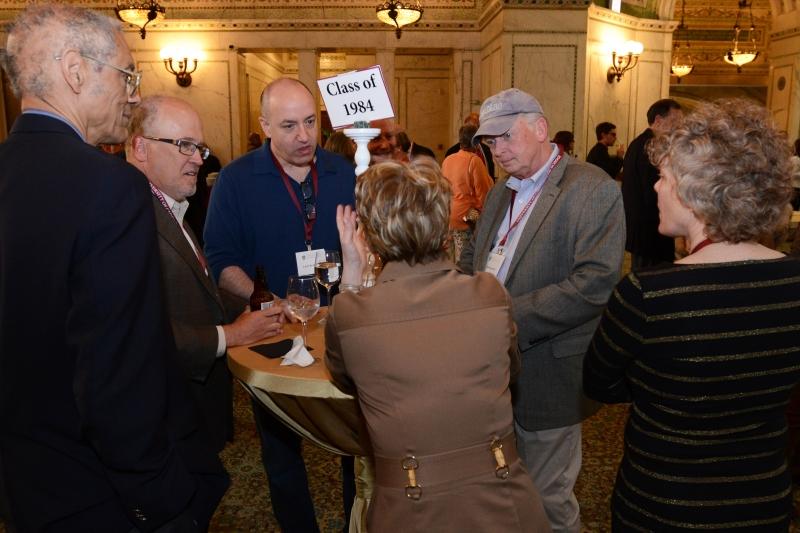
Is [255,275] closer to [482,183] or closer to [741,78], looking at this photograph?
[482,183]

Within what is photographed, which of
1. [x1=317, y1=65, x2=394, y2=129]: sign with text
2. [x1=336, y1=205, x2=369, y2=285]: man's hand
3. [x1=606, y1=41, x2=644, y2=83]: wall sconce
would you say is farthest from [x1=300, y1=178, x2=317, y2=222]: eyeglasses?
[x1=606, y1=41, x2=644, y2=83]: wall sconce

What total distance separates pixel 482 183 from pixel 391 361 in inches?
186

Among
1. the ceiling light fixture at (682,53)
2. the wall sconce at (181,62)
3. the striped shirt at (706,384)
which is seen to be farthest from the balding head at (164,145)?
the ceiling light fixture at (682,53)

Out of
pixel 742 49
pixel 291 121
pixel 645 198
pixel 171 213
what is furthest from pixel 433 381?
pixel 742 49

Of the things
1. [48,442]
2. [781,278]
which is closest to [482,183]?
[781,278]

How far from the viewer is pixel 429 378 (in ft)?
4.45

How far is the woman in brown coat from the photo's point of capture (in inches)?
53.6

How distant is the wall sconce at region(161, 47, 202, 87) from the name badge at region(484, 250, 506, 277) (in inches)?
377

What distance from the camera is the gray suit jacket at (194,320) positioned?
1930 mm

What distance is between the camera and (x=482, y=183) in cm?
590

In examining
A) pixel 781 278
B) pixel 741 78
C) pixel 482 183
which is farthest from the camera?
pixel 741 78

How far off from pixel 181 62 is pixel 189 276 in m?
9.65

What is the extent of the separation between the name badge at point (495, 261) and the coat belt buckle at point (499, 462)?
93 centimetres

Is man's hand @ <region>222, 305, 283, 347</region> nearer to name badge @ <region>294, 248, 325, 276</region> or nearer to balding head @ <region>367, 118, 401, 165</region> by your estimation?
name badge @ <region>294, 248, 325, 276</region>
